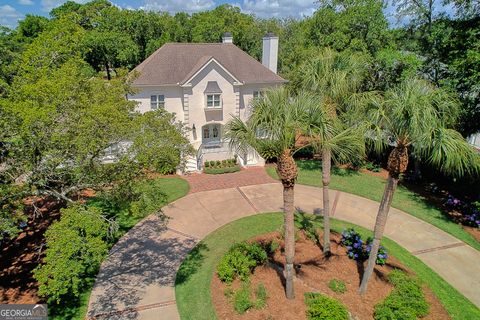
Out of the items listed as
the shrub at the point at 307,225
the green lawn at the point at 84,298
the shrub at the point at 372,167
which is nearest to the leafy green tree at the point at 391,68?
the shrub at the point at 372,167

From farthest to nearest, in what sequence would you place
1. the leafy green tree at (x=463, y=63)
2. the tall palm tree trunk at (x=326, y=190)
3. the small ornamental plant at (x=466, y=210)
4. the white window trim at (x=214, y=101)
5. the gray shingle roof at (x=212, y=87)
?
the white window trim at (x=214, y=101)
the gray shingle roof at (x=212, y=87)
the small ornamental plant at (x=466, y=210)
the leafy green tree at (x=463, y=63)
the tall palm tree trunk at (x=326, y=190)

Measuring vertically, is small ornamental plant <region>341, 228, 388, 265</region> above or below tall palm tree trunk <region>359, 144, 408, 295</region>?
below

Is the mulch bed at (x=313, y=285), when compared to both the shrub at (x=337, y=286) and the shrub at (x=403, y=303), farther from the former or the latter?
the shrub at (x=403, y=303)

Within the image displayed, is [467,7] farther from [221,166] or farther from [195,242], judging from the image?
[195,242]

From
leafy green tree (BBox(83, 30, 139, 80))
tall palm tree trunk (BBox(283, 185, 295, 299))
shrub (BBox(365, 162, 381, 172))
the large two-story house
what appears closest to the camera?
tall palm tree trunk (BBox(283, 185, 295, 299))

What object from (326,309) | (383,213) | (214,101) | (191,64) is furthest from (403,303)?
(191,64)

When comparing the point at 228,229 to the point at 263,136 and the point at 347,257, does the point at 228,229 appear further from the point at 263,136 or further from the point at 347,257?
the point at 263,136

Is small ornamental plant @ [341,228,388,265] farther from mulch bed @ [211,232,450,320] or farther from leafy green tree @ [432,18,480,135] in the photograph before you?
leafy green tree @ [432,18,480,135]

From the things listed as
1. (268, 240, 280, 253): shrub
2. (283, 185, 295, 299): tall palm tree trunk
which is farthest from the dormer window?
(283, 185, 295, 299): tall palm tree trunk
